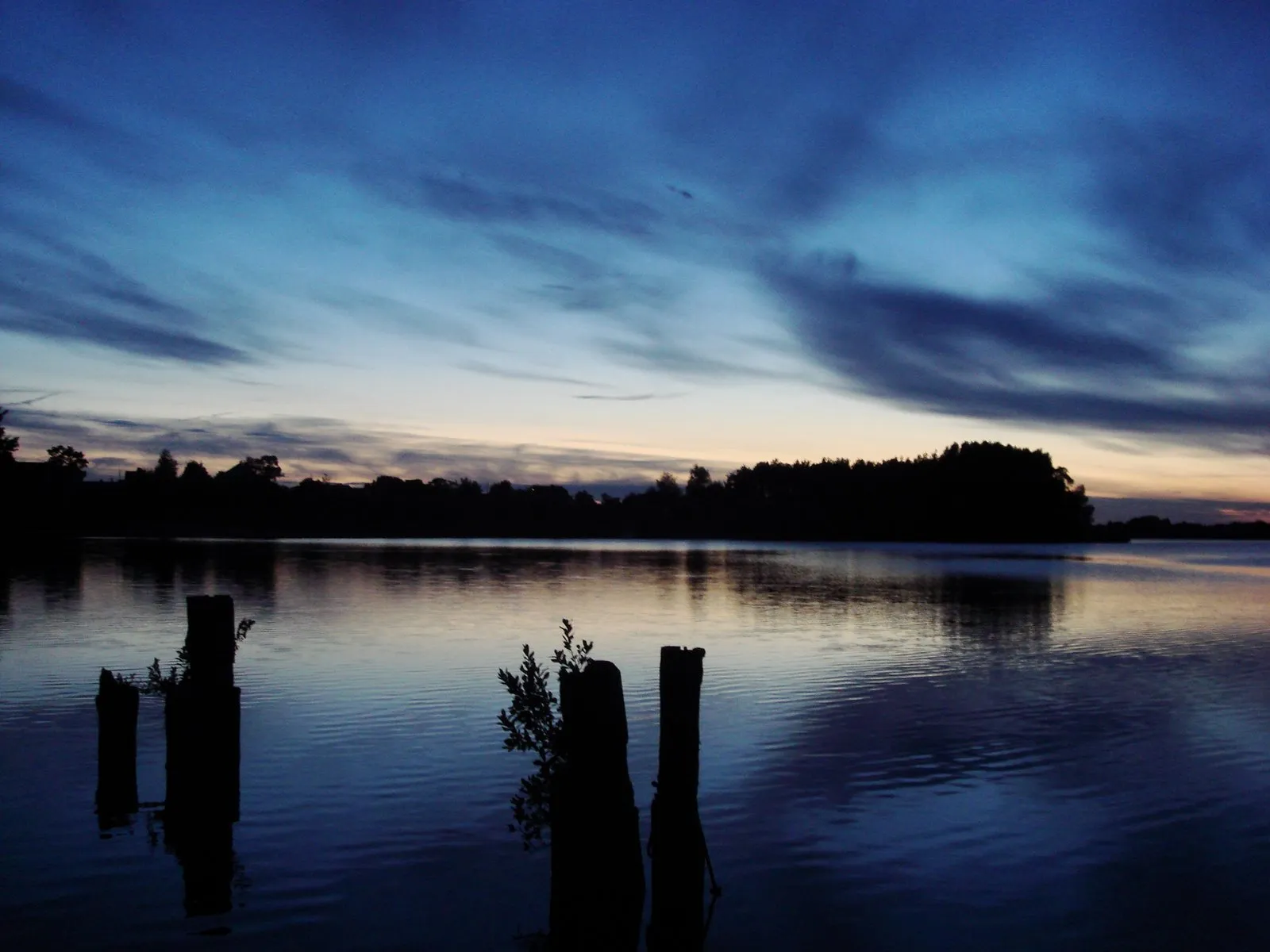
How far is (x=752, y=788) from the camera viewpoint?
13.0m

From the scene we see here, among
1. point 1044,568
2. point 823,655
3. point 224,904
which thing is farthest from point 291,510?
point 224,904

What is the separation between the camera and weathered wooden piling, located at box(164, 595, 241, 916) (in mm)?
10187

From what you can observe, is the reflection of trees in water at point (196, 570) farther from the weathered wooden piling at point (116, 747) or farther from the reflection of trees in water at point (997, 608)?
the weathered wooden piling at point (116, 747)

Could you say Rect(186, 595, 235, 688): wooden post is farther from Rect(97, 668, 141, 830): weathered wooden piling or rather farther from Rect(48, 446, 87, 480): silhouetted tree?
Rect(48, 446, 87, 480): silhouetted tree

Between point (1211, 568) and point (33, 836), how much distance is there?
4231 inches

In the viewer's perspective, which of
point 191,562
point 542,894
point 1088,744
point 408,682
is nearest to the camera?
point 542,894

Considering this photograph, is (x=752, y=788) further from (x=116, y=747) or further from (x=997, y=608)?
(x=997, y=608)

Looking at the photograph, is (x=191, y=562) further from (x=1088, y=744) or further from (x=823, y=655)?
(x=1088, y=744)

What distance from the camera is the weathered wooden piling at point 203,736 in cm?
1019

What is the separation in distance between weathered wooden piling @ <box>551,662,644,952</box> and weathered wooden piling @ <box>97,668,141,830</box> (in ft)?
19.1

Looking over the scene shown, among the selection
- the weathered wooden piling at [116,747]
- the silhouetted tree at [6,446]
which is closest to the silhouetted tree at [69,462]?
the silhouetted tree at [6,446]

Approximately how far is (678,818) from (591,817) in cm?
128

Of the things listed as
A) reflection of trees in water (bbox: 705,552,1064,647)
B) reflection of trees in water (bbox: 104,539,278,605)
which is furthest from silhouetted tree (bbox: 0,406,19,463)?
reflection of trees in water (bbox: 705,552,1064,647)

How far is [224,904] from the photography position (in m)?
8.86
